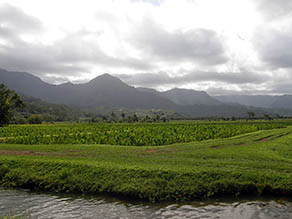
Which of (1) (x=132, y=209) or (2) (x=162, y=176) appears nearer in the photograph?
(1) (x=132, y=209)

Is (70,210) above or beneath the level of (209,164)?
beneath

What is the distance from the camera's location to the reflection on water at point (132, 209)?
1166 cm

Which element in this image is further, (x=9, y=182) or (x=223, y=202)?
(x=9, y=182)

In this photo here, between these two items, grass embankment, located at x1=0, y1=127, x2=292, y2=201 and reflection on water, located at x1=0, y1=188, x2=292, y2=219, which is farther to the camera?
grass embankment, located at x1=0, y1=127, x2=292, y2=201

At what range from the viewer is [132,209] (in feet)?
41.4

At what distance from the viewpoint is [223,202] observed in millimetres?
13211

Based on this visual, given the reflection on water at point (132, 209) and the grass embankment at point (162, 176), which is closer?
the reflection on water at point (132, 209)

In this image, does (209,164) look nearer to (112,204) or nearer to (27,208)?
(112,204)

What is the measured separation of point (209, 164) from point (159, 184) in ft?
17.8

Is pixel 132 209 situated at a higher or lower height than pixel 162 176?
lower

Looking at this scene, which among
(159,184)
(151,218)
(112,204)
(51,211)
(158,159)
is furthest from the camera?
(158,159)

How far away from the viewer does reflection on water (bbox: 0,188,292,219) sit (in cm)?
1166

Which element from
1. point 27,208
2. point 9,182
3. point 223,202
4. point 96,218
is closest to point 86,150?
point 9,182

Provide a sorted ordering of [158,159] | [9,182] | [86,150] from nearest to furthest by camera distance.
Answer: [9,182], [158,159], [86,150]
